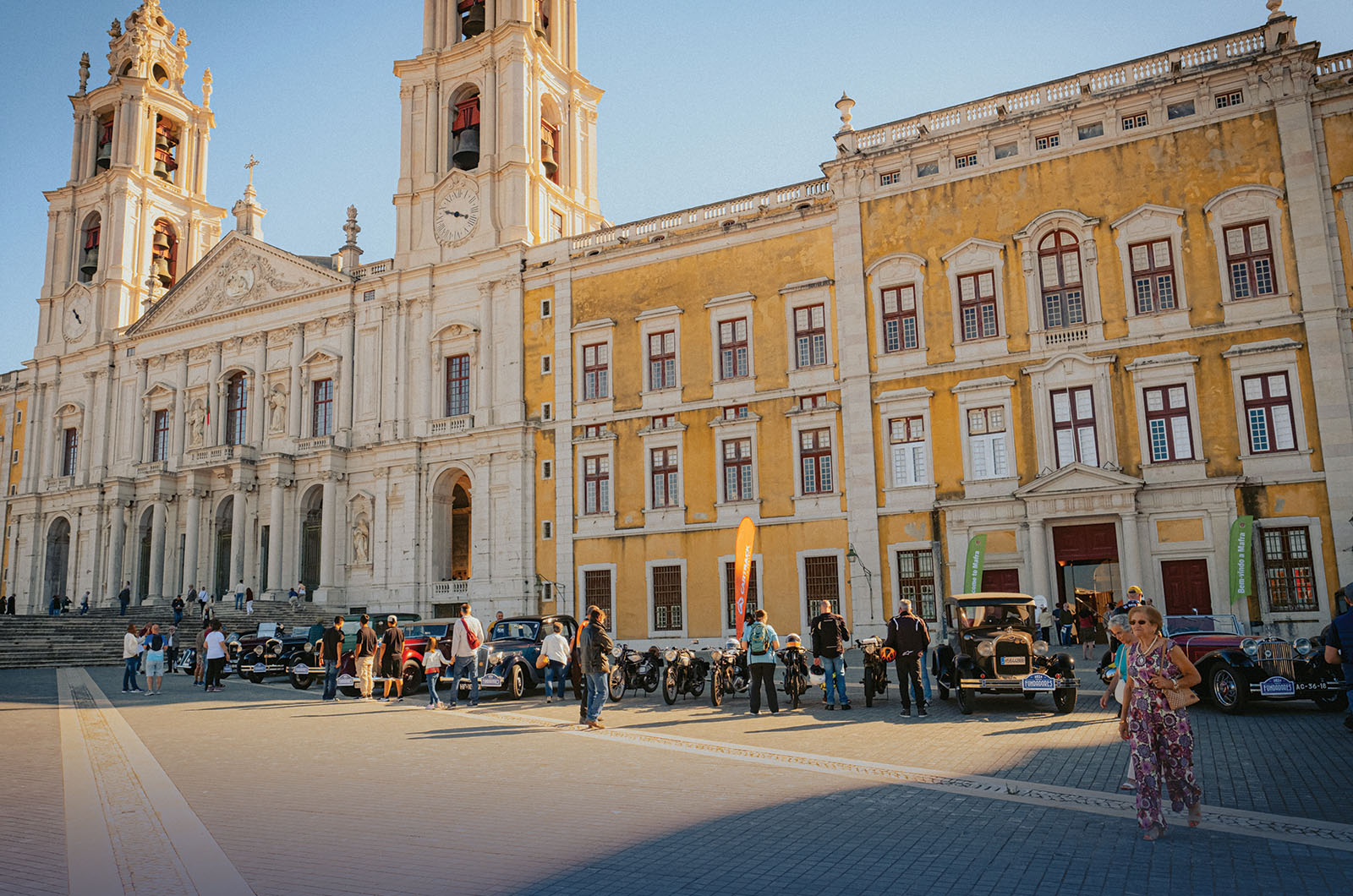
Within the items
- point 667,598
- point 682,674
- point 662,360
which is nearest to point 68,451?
point 662,360

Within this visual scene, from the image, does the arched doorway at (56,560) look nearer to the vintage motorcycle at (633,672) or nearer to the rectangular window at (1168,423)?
the vintage motorcycle at (633,672)

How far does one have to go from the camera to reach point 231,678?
28.0m

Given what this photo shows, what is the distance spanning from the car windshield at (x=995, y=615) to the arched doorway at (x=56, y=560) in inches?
1981

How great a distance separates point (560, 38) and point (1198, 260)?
31264 mm

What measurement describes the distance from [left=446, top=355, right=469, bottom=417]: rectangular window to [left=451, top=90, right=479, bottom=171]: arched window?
28.3ft

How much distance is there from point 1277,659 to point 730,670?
9.22 metres

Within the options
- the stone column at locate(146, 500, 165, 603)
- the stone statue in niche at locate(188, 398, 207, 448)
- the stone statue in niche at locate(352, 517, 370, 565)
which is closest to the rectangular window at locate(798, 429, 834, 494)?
the stone statue in niche at locate(352, 517, 370, 565)

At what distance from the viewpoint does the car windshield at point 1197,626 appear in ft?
54.3

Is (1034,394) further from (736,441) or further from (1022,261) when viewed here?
(736,441)

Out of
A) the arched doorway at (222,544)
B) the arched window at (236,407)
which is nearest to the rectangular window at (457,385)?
the arched window at (236,407)

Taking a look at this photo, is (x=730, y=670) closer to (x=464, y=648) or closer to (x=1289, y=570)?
(x=464, y=648)

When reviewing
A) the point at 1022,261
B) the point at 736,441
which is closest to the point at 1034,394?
the point at 1022,261

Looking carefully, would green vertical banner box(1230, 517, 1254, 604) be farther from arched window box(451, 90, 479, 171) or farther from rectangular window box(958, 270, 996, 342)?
arched window box(451, 90, 479, 171)

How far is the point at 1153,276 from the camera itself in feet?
89.4
